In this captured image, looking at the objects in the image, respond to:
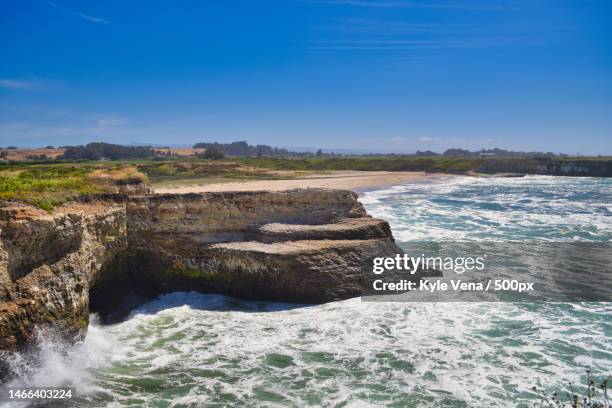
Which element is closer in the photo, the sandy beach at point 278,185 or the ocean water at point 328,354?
the ocean water at point 328,354

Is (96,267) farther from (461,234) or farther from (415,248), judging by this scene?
(461,234)

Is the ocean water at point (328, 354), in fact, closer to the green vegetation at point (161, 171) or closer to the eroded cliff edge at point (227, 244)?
the eroded cliff edge at point (227, 244)

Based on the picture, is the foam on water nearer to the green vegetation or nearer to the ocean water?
the ocean water

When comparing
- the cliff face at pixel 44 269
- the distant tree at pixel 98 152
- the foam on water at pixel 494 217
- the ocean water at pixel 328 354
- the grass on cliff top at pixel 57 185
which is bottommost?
the ocean water at pixel 328 354

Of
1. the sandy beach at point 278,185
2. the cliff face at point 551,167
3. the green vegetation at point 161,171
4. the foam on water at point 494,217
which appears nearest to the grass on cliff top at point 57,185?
the green vegetation at point 161,171

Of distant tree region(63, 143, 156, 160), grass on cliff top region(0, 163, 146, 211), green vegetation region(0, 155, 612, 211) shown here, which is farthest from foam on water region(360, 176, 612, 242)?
distant tree region(63, 143, 156, 160)
